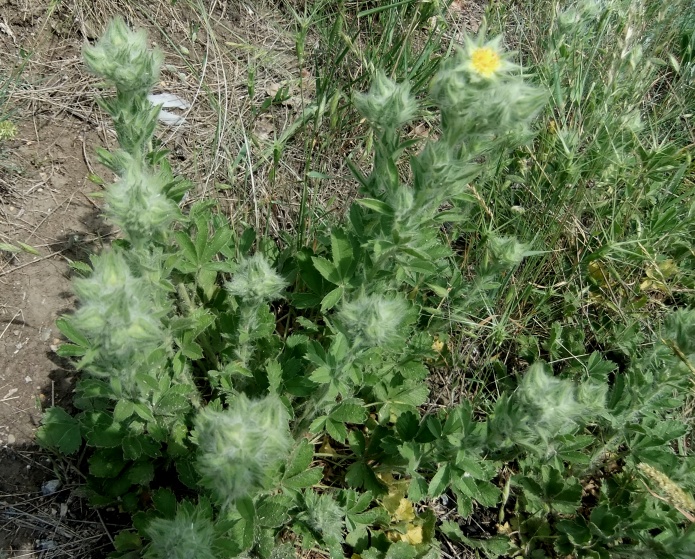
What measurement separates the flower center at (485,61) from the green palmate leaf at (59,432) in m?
2.25

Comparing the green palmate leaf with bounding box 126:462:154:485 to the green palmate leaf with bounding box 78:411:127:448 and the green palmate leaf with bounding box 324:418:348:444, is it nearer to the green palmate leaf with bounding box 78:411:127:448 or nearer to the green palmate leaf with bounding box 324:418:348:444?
the green palmate leaf with bounding box 78:411:127:448

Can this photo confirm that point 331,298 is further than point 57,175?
No

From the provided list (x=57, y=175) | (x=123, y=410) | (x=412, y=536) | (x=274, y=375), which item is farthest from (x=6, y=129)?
(x=412, y=536)

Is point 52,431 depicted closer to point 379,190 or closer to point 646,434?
point 379,190

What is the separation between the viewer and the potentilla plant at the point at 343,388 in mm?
1943

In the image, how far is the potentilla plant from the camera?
1943 millimetres

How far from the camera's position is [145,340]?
1.85m

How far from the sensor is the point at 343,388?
2.45 m

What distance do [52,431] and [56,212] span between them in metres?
1.38

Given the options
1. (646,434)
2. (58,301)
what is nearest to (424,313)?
(646,434)

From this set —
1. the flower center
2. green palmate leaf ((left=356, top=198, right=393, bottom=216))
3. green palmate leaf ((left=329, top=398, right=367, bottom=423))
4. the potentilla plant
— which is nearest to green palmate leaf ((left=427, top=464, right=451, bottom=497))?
the potentilla plant

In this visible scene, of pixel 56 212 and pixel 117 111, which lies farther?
pixel 56 212

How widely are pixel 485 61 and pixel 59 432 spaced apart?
2.34 metres

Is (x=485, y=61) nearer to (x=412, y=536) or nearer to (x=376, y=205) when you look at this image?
(x=376, y=205)
